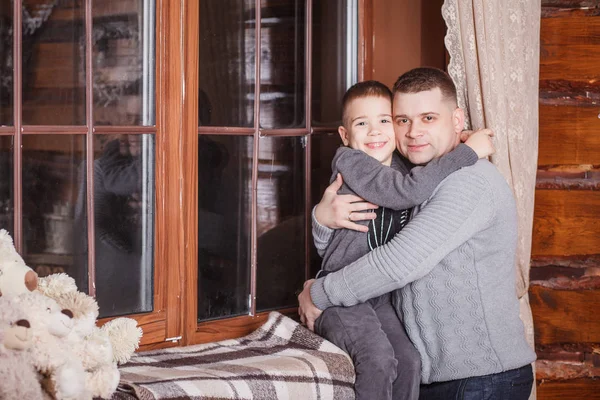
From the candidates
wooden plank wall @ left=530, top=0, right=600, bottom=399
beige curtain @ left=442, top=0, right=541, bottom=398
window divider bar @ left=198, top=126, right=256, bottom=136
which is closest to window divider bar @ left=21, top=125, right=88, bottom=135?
window divider bar @ left=198, top=126, right=256, bottom=136

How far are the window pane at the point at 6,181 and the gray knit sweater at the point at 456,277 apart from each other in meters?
0.96

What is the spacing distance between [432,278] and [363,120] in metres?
0.56

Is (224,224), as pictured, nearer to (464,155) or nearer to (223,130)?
(223,130)

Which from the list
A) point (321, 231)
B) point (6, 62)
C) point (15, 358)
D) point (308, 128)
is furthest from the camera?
point (308, 128)

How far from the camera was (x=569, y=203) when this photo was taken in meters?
3.12

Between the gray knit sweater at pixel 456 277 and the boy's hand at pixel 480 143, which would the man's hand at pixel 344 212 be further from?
the boy's hand at pixel 480 143

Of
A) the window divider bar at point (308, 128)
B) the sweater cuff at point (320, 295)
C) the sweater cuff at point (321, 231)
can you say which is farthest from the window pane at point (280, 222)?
the sweater cuff at point (320, 295)

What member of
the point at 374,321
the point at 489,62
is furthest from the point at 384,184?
the point at 489,62

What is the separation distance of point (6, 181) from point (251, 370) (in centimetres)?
86

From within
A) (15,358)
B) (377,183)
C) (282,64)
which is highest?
(282,64)

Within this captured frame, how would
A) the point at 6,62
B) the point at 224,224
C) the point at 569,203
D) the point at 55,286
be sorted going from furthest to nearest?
the point at 569,203 < the point at 224,224 < the point at 6,62 < the point at 55,286

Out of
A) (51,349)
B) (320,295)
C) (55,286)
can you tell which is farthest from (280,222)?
(51,349)

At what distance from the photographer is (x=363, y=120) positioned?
2.57m

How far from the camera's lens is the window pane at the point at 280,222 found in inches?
111
